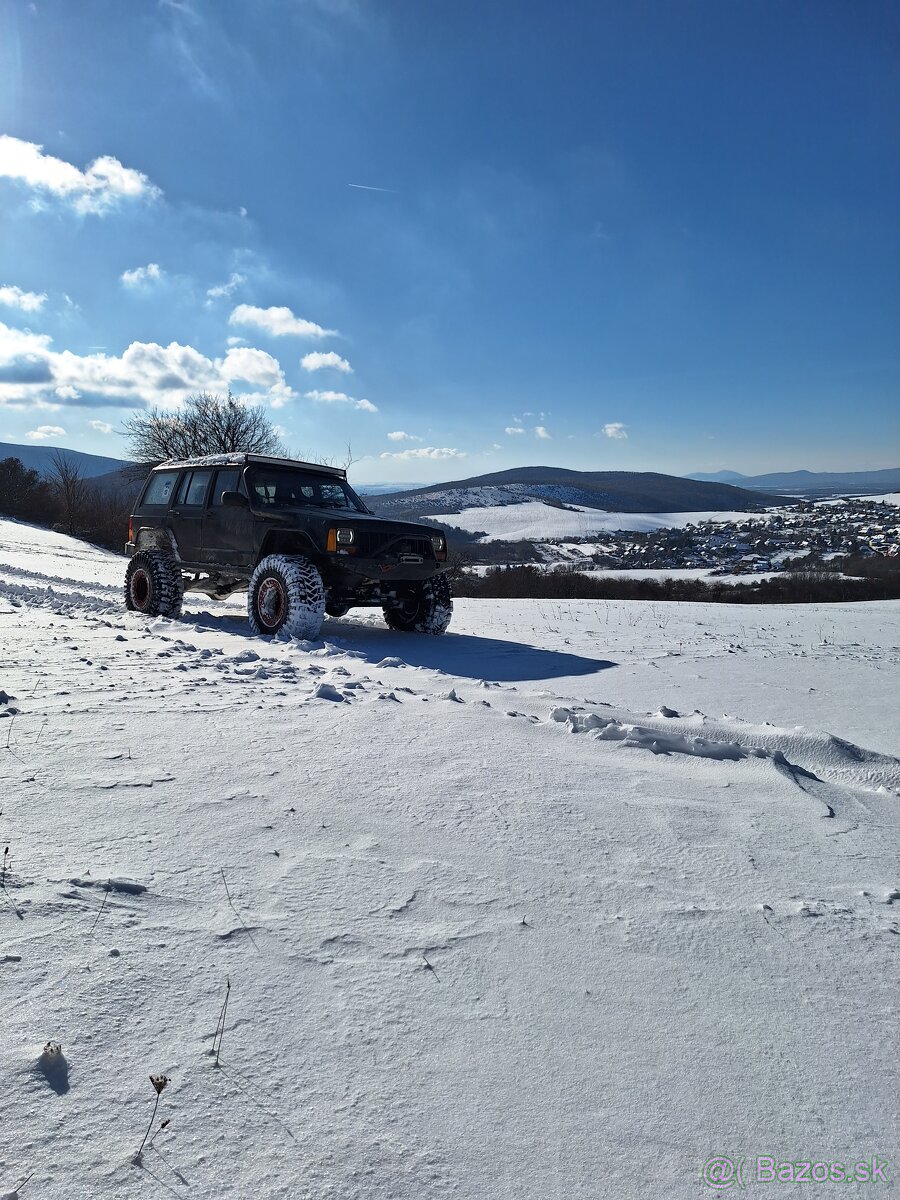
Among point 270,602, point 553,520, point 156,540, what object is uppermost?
point 553,520

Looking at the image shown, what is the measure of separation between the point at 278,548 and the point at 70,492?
34353 mm

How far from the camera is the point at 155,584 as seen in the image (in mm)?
8914

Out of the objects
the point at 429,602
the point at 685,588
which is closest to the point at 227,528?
the point at 429,602

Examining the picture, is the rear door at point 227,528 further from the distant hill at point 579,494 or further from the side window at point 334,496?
the distant hill at point 579,494

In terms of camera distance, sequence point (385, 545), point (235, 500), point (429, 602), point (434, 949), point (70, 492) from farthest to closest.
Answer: point (70, 492), point (429, 602), point (235, 500), point (385, 545), point (434, 949)

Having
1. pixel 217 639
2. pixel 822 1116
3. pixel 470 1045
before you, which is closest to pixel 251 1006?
pixel 470 1045

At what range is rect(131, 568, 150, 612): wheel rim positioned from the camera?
29.9 ft

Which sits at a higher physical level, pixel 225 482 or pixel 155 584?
pixel 225 482

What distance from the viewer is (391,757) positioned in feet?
10.9

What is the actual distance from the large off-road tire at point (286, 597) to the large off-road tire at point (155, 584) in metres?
1.98

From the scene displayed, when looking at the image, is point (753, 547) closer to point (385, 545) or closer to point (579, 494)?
point (385, 545)

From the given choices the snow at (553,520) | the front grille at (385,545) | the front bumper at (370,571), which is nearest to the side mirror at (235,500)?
the front bumper at (370,571)

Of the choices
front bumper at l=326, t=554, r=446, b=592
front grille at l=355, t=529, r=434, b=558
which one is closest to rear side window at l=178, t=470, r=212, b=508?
front bumper at l=326, t=554, r=446, b=592

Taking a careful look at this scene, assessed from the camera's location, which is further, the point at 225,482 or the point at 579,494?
the point at 579,494
